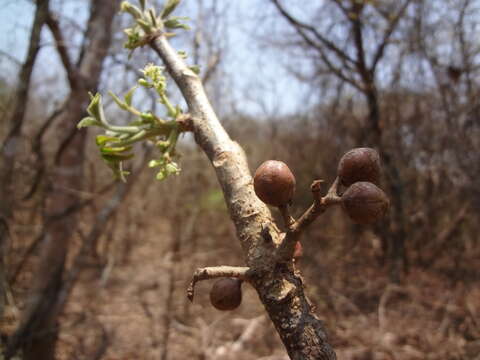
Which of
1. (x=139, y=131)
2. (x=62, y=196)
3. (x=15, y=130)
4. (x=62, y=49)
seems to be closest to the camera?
(x=139, y=131)

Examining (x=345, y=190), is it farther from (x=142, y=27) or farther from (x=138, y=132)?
(x=142, y=27)

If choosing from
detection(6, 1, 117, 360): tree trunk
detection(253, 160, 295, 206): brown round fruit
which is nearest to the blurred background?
detection(6, 1, 117, 360): tree trunk

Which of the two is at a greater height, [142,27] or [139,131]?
[142,27]

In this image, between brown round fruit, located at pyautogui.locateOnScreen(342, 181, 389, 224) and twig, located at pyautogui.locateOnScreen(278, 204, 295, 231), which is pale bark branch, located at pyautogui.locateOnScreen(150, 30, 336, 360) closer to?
twig, located at pyautogui.locateOnScreen(278, 204, 295, 231)

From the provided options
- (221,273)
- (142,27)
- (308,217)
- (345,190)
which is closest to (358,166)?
(345,190)

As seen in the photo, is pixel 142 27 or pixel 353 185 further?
pixel 142 27

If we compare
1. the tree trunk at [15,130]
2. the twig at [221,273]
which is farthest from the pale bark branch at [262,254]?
the tree trunk at [15,130]

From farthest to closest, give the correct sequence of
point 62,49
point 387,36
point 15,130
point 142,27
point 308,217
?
point 387,36, point 62,49, point 15,130, point 142,27, point 308,217

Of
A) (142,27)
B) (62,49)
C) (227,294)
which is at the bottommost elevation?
(227,294)
